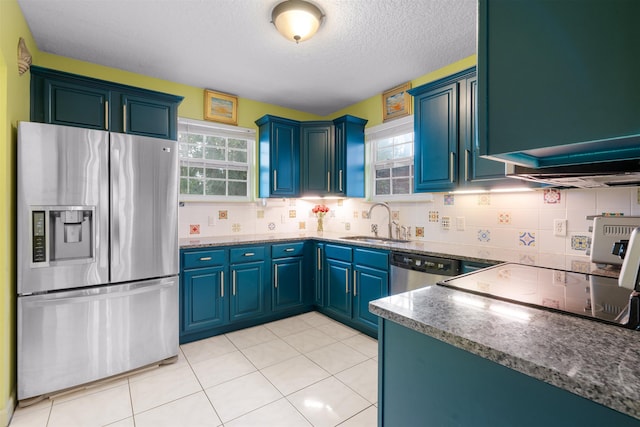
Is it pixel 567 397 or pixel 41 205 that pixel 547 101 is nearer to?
pixel 567 397

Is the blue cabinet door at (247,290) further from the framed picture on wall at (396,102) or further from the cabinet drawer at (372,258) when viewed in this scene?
the framed picture on wall at (396,102)

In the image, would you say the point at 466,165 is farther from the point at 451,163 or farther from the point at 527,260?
the point at 527,260

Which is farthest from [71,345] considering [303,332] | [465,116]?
[465,116]

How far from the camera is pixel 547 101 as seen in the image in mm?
661

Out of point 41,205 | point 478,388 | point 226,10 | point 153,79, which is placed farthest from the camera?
→ point 153,79

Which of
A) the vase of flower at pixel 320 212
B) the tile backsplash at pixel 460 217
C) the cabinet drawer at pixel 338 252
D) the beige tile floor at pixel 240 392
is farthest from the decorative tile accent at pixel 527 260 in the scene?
A: the vase of flower at pixel 320 212

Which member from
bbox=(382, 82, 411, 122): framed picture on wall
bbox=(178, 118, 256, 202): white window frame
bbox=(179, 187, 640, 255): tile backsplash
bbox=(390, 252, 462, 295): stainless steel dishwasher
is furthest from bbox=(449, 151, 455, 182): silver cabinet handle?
bbox=(178, 118, 256, 202): white window frame

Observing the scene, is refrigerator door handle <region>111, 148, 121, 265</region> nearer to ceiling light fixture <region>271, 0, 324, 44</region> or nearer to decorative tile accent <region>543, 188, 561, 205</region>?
ceiling light fixture <region>271, 0, 324, 44</region>

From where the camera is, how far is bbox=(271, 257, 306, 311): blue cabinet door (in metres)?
3.21

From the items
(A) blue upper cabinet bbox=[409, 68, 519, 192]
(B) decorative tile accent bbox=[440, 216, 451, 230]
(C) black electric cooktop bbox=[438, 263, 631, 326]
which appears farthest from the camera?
(B) decorative tile accent bbox=[440, 216, 451, 230]

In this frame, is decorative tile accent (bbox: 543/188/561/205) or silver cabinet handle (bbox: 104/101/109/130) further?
silver cabinet handle (bbox: 104/101/109/130)

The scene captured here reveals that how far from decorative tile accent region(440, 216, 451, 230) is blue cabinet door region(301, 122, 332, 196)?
4.32ft

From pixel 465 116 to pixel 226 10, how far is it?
6.28 feet

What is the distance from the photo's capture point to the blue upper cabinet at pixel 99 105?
2.23 metres
